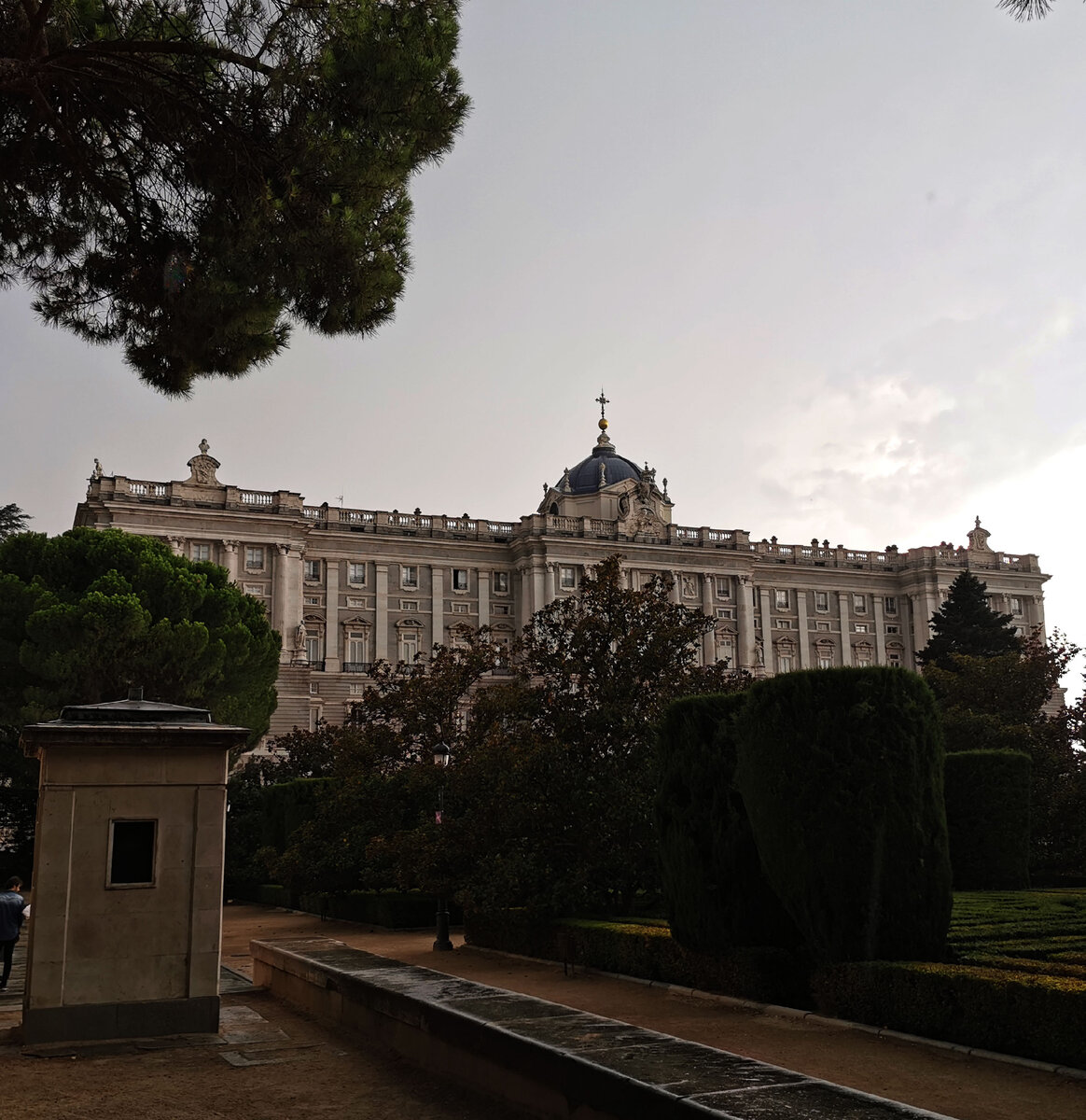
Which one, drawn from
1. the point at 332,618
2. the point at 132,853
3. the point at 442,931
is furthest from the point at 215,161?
the point at 332,618

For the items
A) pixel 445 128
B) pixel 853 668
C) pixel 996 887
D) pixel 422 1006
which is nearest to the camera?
pixel 422 1006

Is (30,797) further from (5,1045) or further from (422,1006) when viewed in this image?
(422,1006)

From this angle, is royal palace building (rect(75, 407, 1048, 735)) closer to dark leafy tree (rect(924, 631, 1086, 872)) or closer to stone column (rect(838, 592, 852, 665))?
stone column (rect(838, 592, 852, 665))

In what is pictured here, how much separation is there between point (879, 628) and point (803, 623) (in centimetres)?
644

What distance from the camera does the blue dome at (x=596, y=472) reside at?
8800cm

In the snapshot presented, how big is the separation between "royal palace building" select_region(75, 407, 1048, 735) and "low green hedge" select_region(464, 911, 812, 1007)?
167 ft

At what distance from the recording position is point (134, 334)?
13.3m

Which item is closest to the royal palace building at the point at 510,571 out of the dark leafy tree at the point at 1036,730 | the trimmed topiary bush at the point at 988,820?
the dark leafy tree at the point at 1036,730

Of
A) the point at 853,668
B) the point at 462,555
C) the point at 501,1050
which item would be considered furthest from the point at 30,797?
the point at 462,555

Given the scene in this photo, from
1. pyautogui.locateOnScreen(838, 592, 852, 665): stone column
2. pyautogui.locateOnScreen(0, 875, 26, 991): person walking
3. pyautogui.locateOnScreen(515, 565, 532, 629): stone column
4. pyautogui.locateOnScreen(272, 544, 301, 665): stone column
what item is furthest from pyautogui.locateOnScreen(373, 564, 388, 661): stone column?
pyautogui.locateOnScreen(0, 875, 26, 991): person walking

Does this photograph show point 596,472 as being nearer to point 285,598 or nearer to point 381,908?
point 285,598

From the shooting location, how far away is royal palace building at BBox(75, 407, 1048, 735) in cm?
7206

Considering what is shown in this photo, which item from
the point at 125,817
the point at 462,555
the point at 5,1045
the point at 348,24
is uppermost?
the point at 462,555

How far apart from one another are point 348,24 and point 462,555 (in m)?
70.6
